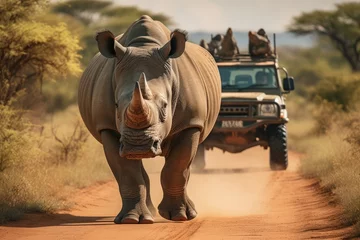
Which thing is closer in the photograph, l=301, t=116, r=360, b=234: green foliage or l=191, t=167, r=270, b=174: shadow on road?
l=301, t=116, r=360, b=234: green foliage

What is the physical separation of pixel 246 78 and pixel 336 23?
22861 mm

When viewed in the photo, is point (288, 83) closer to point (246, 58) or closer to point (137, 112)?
point (246, 58)

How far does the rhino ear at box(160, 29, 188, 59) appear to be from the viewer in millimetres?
11087

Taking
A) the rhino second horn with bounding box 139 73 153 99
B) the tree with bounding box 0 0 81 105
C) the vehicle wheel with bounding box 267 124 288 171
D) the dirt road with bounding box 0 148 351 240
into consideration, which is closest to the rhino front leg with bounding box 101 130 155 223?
the dirt road with bounding box 0 148 351 240

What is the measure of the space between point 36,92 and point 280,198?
597cm

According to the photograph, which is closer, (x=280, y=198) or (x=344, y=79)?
(x=280, y=198)

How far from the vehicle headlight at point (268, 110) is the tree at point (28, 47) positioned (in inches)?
138

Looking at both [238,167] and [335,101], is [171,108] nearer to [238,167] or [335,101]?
[238,167]

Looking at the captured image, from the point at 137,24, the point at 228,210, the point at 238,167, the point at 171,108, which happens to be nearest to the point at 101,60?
the point at 137,24

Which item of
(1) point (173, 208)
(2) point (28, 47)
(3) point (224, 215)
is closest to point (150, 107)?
(1) point (173, 208)

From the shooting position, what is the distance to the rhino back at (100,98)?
11.3 metres

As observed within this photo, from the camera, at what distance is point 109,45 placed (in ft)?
36.5

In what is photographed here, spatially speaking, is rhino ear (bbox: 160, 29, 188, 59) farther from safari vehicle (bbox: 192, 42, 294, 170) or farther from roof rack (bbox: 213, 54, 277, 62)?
roof rack (bbox: 213, 54, 277, 62)

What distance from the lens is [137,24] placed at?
11.8 metres
